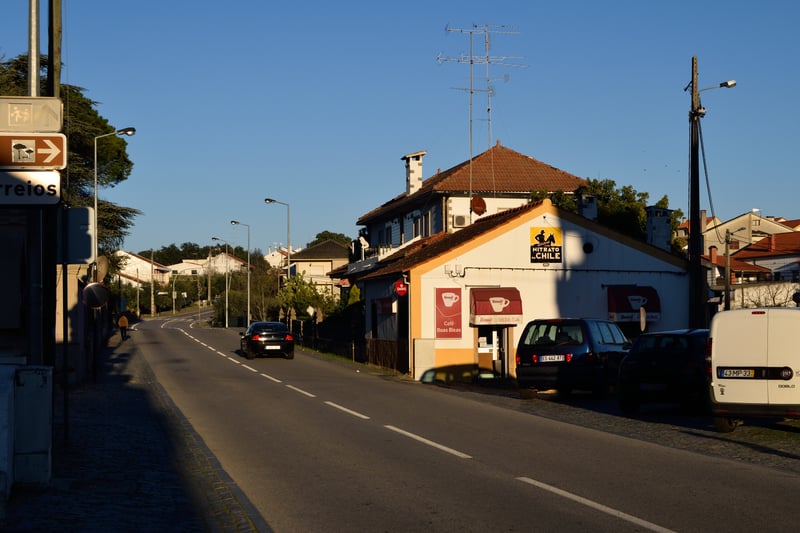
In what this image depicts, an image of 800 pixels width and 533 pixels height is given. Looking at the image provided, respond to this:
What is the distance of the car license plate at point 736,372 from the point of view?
13977 millimetres

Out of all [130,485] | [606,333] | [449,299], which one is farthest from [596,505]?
[449,299]

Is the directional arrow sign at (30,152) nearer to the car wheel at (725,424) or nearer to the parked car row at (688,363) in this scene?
the parked car row at (688,363)

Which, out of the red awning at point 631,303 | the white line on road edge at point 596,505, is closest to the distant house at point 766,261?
the red awning at point 631,303

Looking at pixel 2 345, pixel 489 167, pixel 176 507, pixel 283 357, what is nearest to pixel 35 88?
pixel 2 345

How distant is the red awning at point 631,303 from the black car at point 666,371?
16.9 m

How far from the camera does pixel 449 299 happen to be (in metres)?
33.7

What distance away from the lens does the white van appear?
13.7m

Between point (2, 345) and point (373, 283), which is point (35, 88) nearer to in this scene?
point (2, 345)

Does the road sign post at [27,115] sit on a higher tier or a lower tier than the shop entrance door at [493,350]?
higher

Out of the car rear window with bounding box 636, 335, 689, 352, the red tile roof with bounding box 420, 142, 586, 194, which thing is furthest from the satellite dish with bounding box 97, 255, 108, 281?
the red tile roof with bounding box 420, 142, 586, 194

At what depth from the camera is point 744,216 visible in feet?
311

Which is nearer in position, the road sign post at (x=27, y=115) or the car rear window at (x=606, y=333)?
the road sign post at (x=27, y=115)

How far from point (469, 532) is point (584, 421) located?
9.94m

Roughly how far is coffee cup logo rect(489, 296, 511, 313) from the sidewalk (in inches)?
675
